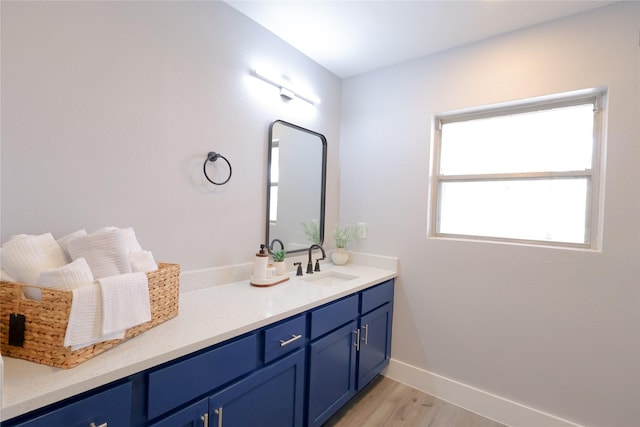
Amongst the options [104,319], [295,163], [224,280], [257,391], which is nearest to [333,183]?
[295,163]

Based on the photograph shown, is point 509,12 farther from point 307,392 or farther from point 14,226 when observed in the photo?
point 14,226

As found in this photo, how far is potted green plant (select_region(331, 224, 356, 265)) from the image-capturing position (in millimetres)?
2447

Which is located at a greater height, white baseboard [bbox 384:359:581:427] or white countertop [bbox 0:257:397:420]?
white countertop [bbox 0:257:397:420]

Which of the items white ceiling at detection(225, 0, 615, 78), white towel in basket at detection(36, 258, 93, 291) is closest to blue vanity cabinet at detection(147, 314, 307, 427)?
white towel in basket at detection(36, 258, 93, 291)

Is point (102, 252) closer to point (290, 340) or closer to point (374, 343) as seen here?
point (290, 340)

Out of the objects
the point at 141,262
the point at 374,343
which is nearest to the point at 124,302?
the point at 141,262

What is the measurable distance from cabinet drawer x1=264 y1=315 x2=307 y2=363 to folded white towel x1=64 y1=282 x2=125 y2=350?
2.00ft

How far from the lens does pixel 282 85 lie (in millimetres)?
2004

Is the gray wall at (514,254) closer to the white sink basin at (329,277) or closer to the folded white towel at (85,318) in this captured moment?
the white sink basin at (329,277)

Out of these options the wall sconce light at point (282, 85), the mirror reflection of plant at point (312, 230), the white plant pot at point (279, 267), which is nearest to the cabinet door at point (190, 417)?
the white plant pot at point (279, 267)

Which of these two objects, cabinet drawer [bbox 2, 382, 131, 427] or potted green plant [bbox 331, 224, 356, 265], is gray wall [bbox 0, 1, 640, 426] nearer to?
potted green plant [bbox 331, 224, 356, 265]

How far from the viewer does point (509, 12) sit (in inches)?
67.8

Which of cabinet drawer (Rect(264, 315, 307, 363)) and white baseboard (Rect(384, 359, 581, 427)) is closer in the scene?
cabinet drawer (Rect(264, 315, 307, 363))

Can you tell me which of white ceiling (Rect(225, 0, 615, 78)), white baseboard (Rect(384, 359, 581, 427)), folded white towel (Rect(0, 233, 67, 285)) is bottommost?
white baseboard (Rect(384, 359, 581, 427))
